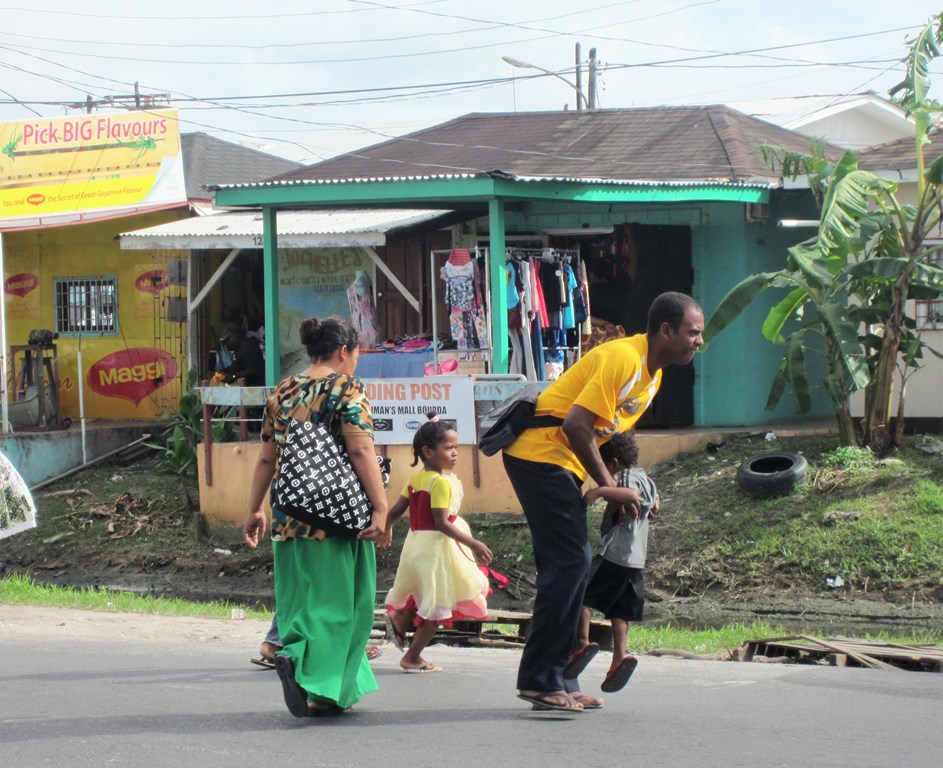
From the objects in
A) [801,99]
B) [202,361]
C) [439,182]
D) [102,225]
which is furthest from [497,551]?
[801,99]

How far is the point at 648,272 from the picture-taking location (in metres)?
16.0

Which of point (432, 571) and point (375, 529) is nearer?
point (375, 529)

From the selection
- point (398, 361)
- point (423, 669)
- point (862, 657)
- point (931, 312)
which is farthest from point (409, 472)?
point (862, 657)

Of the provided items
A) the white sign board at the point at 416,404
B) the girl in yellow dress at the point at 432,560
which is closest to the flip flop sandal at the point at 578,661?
the girl in yellow dress at the point at 432,560

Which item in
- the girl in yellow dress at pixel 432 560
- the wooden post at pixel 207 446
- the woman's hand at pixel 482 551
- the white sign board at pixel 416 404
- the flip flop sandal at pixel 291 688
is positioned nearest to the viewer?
the flip flop sandal at pixel 291 688

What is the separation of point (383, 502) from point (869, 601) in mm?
7064

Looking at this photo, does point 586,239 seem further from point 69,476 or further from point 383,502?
point 383,502

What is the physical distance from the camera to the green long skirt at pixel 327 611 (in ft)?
17.8

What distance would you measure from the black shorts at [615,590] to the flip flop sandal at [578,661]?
0.50 m

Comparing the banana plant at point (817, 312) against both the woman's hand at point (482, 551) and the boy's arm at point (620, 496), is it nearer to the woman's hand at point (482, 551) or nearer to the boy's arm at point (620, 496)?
the woman's hand at point (482, 551)

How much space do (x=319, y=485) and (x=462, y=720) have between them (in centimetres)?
114

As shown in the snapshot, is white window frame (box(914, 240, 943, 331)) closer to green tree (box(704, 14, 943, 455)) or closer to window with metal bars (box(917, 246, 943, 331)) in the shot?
window with metal bars (box(917, 246, 943, 331))

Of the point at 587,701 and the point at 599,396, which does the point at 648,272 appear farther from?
the point at 599,396

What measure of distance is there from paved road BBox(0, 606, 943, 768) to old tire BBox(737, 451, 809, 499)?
586cm
